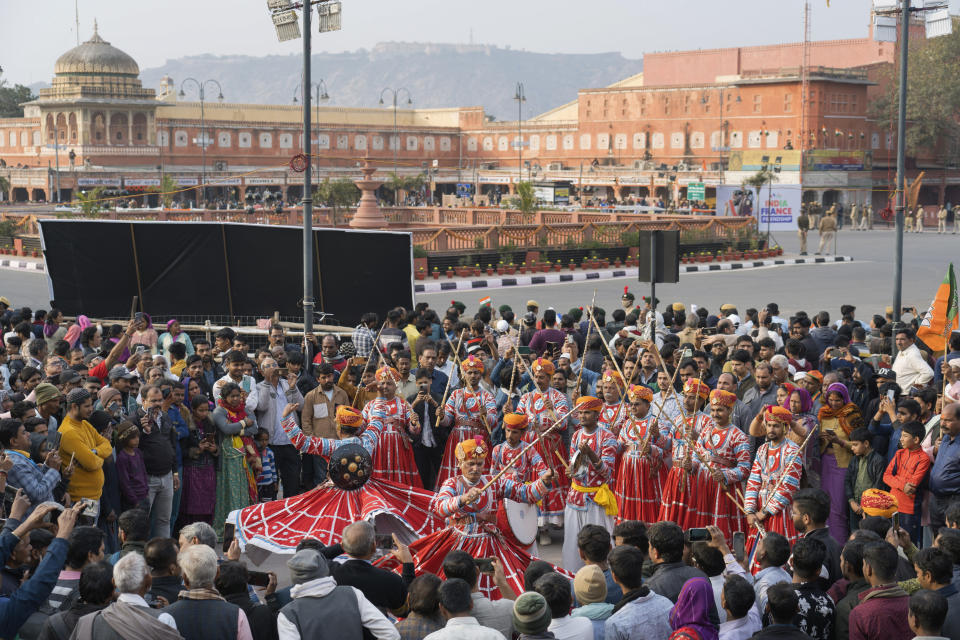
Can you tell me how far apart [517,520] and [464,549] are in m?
0.58

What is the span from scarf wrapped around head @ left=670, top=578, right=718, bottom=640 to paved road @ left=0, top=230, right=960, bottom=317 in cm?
1548

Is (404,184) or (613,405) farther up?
(404,184)

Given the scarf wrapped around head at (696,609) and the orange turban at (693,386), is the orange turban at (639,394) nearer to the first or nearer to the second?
the orange turban at (693,386)

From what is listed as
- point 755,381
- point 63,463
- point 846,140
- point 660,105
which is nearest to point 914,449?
point 755,381

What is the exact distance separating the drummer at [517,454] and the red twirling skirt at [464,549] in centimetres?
72

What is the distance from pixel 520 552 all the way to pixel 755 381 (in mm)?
3250

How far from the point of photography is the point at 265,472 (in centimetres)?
818

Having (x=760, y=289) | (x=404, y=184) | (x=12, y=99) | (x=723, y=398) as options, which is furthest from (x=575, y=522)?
(x=12, y=99)

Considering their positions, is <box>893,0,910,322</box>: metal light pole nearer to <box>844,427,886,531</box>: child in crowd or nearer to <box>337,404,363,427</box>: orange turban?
<box>844,427,886,531</box>: child in crowd

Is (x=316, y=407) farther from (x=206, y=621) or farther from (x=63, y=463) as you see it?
(x=206, y=621)

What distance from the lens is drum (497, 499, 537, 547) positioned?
6.13 meters

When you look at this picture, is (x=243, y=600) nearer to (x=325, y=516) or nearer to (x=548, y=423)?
(x=325, y=516)

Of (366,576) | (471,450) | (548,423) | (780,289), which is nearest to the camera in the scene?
(366,576)

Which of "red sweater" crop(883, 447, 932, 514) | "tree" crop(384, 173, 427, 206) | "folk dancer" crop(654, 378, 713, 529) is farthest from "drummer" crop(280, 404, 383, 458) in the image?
"tree" crop(384, 173, 427, 206)
